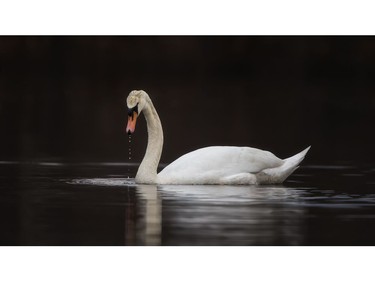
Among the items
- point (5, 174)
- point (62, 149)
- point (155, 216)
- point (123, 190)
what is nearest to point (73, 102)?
point (62, 149)

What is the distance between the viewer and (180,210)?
14.2 metres

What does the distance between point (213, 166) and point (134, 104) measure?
1.22 meters

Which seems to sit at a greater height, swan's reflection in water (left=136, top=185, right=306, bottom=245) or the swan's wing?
the swan's wing

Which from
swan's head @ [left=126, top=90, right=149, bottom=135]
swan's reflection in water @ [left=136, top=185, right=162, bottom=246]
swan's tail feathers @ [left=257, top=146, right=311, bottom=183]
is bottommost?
swan's reflection in water @ [left=136, top=185, right=162, bottom=246]

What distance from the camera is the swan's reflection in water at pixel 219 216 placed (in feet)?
41.1

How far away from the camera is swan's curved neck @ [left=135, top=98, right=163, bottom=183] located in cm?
1697

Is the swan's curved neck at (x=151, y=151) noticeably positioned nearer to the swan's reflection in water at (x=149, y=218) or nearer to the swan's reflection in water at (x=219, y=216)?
the swan's reflection in water at (x=219, y=216)

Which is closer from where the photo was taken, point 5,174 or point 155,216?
point 155,216

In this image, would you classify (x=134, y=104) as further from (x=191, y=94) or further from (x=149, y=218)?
(x=191, y=94)

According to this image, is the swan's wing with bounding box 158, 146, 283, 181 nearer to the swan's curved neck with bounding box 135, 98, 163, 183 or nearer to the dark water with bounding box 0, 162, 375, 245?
the swan's curved neck with bounding box 135, 98, 163, 183

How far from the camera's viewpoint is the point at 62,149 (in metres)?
21.3

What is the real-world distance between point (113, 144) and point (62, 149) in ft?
4.02

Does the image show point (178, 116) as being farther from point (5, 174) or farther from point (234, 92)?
point (5, 174)

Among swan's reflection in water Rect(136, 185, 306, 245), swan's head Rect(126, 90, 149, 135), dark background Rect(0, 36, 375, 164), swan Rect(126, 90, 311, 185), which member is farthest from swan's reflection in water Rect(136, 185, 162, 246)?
dark background Rect(0, 36, 375, 164)
